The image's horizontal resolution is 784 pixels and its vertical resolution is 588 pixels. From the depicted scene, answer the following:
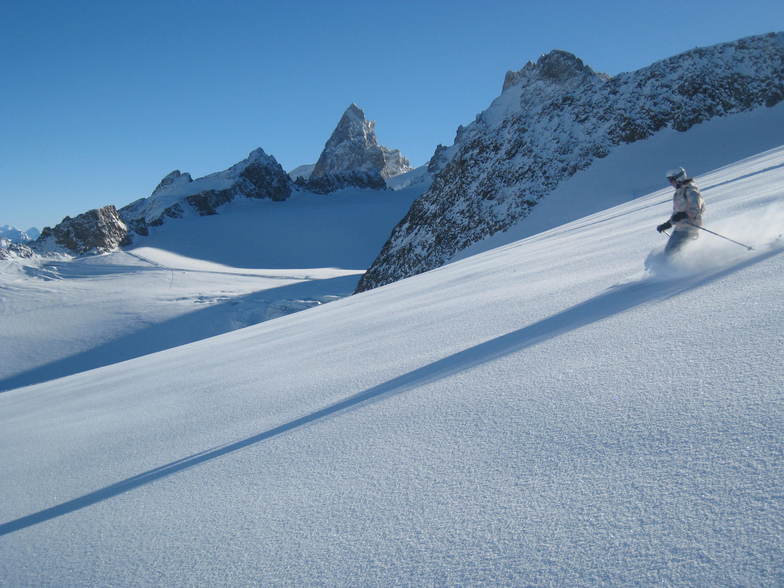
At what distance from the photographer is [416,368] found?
10.5 ft

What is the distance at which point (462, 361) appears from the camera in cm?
310

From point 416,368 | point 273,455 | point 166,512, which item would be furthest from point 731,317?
point 166,512

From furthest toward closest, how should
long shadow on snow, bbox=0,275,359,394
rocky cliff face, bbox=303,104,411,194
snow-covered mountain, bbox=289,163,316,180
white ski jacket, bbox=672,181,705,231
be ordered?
snow-covered mountain, bbox=289,163,316,180, rocky cliff face, bbox=303,104,411,194, long shadow on snow, bbox=0,275,359,394, white ski jacket, bbox=672,181,705,231

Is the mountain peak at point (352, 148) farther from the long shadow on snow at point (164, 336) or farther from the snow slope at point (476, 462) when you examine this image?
the snow slope at point (476, 462)

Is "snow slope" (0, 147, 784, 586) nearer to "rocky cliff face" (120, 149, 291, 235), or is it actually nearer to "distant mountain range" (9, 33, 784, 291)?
"distant mountain range" (9, 33, 784, 291)

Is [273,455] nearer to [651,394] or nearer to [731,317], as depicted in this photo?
[651,394]

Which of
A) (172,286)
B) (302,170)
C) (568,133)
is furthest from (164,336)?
(302,170)

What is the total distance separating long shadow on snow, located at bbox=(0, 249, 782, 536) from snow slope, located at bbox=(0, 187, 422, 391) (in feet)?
Result: 66.3

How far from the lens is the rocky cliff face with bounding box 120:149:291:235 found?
55281mm

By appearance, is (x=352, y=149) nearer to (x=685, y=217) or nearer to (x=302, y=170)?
(x=302, y=170)

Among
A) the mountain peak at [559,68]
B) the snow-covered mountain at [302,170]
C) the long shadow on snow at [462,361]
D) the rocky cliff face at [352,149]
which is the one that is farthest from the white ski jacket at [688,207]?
the snow-covered mountain at [302,170]

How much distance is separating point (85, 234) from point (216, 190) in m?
23.9

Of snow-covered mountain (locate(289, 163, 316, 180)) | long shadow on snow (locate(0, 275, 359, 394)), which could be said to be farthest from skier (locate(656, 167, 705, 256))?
snow-covered mountain (locate(289, 163, 316, 180))

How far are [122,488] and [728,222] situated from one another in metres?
4.93
